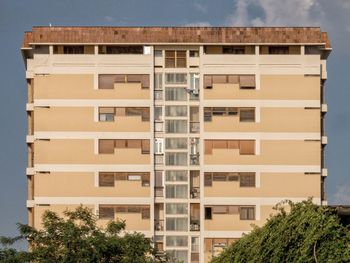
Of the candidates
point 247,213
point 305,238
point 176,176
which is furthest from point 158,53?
point 305,238

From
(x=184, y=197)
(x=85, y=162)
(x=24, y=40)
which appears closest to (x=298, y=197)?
(x=184, y=197)

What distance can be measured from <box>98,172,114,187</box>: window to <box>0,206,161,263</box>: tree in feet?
31.6

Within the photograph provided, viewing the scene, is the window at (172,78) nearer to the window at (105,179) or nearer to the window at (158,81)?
the window at (158,81)

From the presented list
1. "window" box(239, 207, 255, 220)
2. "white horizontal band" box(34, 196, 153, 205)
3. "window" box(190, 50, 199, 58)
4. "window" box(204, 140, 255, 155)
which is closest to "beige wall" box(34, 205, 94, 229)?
"white horizontal band" box(34, 196, 153, 205)

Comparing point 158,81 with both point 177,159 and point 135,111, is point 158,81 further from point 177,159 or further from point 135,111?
point 177,159

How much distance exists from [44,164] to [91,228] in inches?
442

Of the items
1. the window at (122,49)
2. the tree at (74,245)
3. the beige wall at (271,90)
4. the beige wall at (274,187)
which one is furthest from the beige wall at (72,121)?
the tree at (74,245)

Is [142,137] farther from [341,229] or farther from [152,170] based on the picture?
[341,229]

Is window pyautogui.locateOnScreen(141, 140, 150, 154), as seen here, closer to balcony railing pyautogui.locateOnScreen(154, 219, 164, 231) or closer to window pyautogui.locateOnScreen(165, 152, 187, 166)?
window pyautogui.locateOnScreen(165, 152, 187, 166)

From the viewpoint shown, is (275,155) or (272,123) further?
(272,123)

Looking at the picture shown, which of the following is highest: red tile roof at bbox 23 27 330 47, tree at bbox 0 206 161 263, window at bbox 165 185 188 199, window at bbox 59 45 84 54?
red tile roof at bbox 23 27 330 47

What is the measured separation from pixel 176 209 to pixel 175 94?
6296mm

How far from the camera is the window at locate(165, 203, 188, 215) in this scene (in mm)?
70688

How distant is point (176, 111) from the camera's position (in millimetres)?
71375
